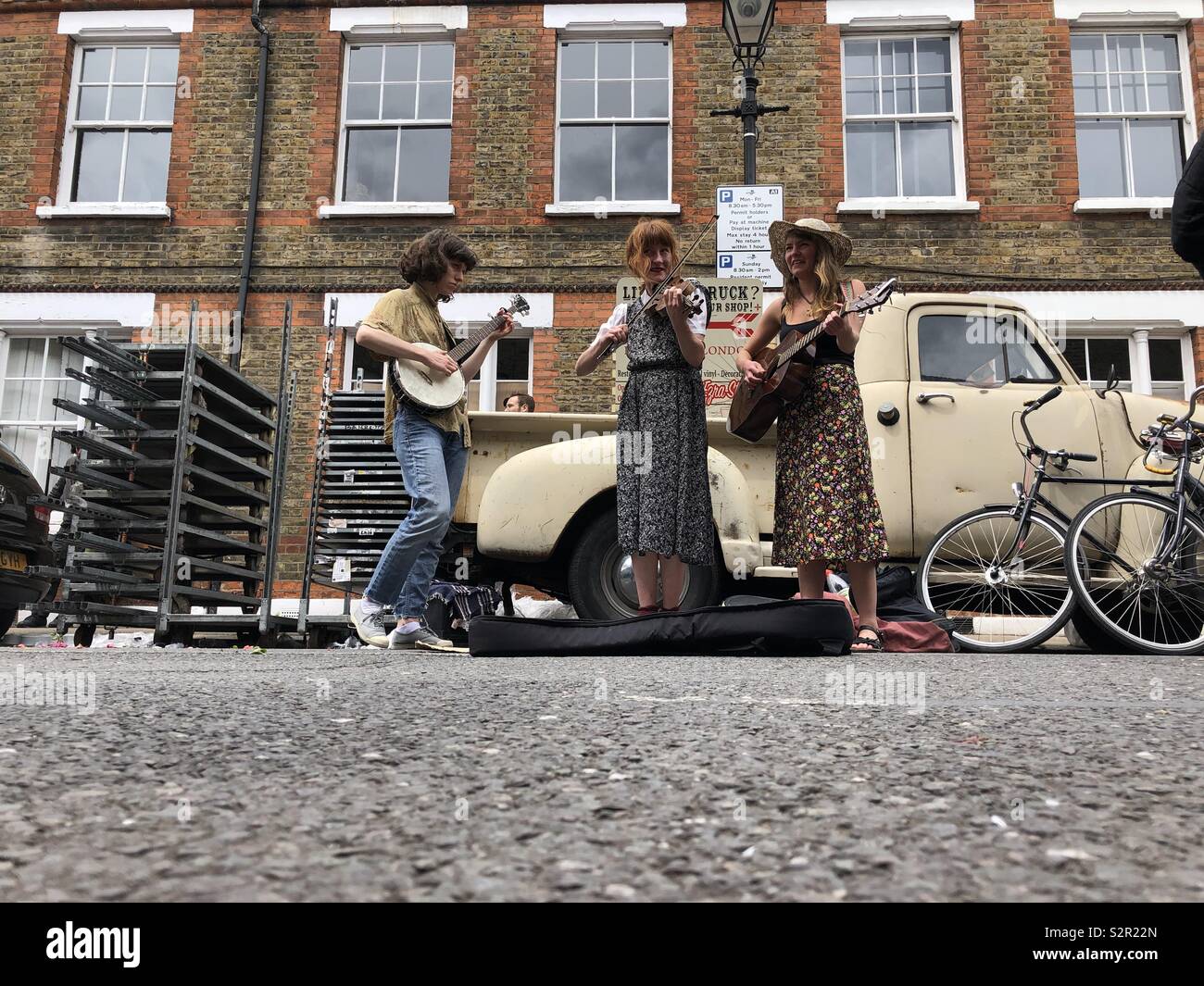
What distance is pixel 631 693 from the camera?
2389mm

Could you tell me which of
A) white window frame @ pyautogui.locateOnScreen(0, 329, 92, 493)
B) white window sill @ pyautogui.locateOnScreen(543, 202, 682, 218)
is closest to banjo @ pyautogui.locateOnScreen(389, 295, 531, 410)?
white window sill @ pyautogui.locateOnScreen(543, 202, 682, 218)

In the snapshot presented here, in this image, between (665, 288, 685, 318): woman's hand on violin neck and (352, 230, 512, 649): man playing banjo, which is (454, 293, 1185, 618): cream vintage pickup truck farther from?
(665, 288, 685, 318): woman's hand on violin neck

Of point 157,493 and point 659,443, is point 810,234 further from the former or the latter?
point 157,493

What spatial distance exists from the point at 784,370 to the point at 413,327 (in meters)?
1.69

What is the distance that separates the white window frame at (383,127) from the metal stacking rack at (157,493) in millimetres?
3818

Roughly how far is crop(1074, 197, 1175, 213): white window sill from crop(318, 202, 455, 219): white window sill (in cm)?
665

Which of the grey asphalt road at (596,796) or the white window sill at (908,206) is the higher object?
the white window sill at (908,206)

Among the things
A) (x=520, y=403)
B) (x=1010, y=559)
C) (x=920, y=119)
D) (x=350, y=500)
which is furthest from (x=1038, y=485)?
(x=920, y=119)

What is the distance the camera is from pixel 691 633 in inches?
153

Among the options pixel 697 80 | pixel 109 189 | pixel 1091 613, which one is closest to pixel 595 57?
pixel 697 80

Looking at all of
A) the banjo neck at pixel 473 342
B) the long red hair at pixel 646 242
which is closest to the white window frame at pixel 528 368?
the banjo neck at pixel 473 342

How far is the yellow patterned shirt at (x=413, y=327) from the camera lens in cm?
454

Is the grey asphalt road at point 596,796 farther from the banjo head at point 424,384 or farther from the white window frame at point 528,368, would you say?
the white window frame at point 528,368

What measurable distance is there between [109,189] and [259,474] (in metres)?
5.82
